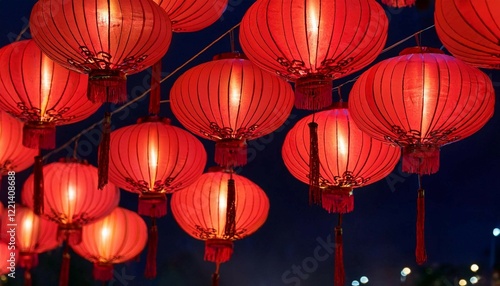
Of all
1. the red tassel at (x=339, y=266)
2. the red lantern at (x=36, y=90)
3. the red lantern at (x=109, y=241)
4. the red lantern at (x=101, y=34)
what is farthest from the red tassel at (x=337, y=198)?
the red lantern at (x=109, y=241)

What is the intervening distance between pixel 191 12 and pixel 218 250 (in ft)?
4.28

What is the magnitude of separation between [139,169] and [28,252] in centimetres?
172

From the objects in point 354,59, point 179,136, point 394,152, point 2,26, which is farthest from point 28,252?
point 354,59

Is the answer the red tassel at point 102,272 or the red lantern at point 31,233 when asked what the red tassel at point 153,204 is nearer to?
the red tassel at point 102,272

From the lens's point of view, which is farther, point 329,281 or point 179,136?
point 329,281

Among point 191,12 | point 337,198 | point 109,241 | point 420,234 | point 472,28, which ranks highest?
point 191,12

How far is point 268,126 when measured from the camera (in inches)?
137

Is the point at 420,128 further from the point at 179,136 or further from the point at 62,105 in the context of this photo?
the point at 62,105

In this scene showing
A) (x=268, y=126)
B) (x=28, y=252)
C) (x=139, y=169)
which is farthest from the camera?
(x=28, y=252)

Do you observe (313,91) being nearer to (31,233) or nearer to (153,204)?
(153,204)

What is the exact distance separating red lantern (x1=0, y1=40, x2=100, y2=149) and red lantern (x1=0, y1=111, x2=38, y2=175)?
0.57 metres

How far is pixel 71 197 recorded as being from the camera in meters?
4.29

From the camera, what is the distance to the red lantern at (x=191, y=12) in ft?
10.4

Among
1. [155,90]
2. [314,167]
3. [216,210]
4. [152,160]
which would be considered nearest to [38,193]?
[152,160]
